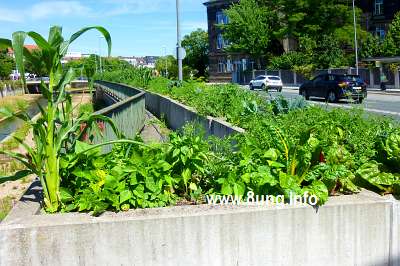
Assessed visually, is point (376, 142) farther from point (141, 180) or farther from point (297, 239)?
point (141, 180)

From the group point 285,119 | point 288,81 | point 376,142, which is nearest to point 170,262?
point 376,142

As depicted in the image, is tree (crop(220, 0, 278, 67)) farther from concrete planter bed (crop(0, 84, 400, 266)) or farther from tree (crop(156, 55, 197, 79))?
concrete planter bed (crop(0, 84, 400, 266))

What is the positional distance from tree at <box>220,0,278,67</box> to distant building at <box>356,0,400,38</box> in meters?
10.7

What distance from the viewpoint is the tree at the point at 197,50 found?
102 metres

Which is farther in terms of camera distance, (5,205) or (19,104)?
(5,205)

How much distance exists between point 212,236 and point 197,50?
102 meters

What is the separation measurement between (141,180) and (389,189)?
6.46 ft

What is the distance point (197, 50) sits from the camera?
10500cm

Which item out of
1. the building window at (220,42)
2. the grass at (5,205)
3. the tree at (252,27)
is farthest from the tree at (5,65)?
the grass at (5,205)

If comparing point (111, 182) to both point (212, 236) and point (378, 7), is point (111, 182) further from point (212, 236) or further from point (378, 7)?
point (378, 7)

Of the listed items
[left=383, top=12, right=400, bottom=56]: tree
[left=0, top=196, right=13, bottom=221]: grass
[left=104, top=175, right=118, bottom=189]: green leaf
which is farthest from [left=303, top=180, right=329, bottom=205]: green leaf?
[left=383, top=12, right=400, bottom=56]: tree

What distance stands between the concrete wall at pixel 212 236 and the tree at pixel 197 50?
95.8 m

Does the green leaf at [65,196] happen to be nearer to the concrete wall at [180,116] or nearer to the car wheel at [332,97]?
the concrete wall at [180,116]

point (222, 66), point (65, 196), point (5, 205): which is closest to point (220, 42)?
point (222, 66)
